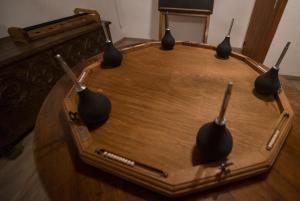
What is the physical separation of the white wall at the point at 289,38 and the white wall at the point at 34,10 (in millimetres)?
2196

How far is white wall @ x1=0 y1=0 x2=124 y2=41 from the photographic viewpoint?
1570 mm

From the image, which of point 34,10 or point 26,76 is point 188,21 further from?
point 26,76

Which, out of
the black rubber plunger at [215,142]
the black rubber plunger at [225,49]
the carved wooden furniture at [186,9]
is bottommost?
the black rubber plunger at [215,142]

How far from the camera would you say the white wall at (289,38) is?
184cm

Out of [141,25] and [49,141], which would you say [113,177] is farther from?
[141,25]

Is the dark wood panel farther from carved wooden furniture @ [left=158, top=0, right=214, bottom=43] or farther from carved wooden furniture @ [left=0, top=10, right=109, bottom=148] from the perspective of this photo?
carved wooden furniture @ [left=0, top=10, right=109, bottom=148]

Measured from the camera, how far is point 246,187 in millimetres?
463

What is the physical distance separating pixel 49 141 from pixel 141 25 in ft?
8.17

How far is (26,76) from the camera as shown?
136 cm

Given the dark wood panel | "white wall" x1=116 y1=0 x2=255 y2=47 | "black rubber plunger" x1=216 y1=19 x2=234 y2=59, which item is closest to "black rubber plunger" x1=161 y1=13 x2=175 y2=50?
"black rubber plunger" x1=216 y1=19 x2=234 y2=59

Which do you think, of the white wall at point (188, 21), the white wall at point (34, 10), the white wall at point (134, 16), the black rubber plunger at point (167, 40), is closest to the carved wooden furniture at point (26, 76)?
the white wall at point (34, 10)

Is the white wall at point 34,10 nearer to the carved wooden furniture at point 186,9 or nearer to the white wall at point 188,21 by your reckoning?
the white wall at point 188,21

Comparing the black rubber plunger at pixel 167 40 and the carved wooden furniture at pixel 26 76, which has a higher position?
the black rubber plunger at pixel 167 40

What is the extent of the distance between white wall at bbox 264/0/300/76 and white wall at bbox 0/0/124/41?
7.21 ft
